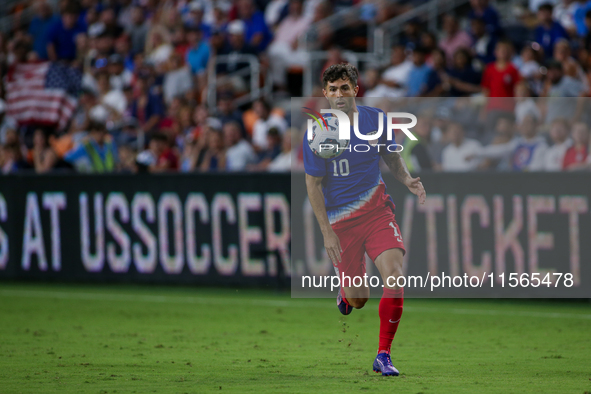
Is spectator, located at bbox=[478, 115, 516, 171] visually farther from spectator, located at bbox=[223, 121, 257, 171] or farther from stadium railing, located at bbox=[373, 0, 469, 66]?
stadium railing, located at bbox=[373, 0, 469, 66]

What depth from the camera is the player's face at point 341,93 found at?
6168 mm

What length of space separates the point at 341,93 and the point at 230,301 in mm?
6010

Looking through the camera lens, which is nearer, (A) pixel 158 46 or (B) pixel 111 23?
(A) pixel 158 46

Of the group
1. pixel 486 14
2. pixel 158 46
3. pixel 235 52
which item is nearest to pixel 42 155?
pixel 235 52

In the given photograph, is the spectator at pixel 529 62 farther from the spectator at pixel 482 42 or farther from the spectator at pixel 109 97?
the spectator at pixel 109 97

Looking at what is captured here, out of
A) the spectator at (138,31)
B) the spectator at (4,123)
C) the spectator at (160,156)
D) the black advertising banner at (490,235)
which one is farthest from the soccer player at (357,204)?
the spectator at (138,31)

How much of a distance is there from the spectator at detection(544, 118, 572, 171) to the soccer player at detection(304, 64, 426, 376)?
4.74 m

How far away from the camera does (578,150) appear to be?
410 inches

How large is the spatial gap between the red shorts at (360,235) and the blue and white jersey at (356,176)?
52mm

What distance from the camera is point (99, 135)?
14.6 meters

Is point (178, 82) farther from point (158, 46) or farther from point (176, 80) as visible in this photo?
point (158, 46)

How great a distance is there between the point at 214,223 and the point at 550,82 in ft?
16.1

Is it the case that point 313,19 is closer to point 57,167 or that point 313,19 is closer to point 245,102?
point 245,102

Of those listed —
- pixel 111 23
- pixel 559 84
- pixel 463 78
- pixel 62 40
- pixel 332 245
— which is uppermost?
pixel 111 23
